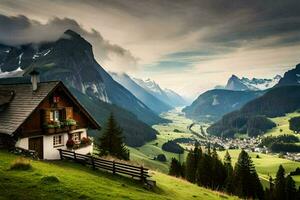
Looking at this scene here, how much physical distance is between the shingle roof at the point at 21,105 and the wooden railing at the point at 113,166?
7207mm

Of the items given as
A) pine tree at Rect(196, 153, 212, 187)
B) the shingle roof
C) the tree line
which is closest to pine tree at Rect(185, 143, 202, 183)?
the tree line

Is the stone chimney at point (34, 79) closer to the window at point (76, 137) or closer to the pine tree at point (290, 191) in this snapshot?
the window at point (76, 137)

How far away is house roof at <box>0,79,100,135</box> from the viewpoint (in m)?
44.5

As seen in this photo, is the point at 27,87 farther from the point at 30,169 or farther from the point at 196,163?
the point at 196,163

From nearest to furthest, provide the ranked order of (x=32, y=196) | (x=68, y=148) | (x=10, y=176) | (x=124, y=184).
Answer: (x=32, y=196)
(x=10, y=176)
(x=124, y=184)
(x=68, y=148)

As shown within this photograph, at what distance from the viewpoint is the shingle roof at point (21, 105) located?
44562 mm

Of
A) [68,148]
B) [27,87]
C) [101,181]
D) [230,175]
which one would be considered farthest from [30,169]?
[230,175]

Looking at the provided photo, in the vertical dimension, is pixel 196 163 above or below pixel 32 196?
below

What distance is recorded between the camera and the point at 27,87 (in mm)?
51094

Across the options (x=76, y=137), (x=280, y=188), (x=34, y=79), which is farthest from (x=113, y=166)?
(x=280, y=188)

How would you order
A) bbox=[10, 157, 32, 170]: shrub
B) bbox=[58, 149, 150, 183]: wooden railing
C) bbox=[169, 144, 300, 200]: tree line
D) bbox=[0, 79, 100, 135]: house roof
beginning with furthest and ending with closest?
bbox=[169, 144, 300, 200]: tree line → bbox=[0, 79, 100, 135]: house roof → bbox=[58, 149, 150, 183]: wooden railing → bbox=[10, 157, 32, 170]: shrub

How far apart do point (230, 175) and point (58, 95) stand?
79.8m

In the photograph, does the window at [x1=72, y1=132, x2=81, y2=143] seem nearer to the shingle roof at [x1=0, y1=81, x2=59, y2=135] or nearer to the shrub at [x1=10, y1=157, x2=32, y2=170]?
the shingle roof at [x1=0, y1=81, x2=59, y2=135]

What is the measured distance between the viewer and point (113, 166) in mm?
40031
